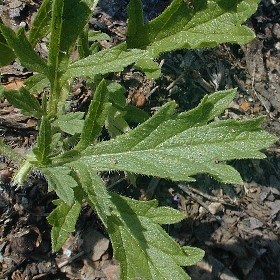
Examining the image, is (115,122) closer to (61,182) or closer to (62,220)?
(62,220)

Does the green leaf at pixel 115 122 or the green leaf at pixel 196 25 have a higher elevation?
the green leaf at pixel 196 25

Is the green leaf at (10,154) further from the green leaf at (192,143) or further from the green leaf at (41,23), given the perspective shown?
the green leaf at (41,23)

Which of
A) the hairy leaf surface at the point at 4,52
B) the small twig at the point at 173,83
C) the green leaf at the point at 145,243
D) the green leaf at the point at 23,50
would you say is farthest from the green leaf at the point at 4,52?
the small twig at the point at 173,83

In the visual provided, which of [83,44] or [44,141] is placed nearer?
[44,141]

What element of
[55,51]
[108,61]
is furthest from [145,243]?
[55,51]

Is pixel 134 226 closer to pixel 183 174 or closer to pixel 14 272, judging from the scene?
pixel 183 174

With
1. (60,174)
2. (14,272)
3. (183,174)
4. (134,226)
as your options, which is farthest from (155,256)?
(14,272)

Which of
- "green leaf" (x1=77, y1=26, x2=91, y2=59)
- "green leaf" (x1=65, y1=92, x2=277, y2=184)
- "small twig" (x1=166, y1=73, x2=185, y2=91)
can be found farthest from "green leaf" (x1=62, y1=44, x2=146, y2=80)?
"small twig" (x1=166, y1=73, x2=185, y2=91)
